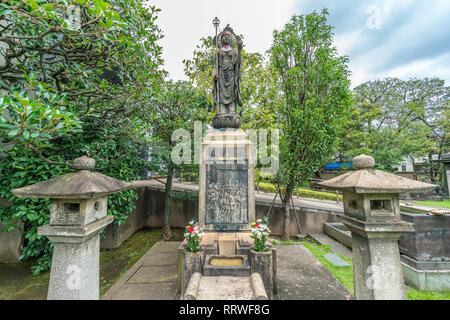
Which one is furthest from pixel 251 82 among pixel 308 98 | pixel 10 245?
pixel 10 245

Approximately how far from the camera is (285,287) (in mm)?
4348

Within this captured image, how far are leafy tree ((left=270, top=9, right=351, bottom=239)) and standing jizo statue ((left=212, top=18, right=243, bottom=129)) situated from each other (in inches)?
121

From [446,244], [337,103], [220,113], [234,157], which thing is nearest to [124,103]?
[220,113]

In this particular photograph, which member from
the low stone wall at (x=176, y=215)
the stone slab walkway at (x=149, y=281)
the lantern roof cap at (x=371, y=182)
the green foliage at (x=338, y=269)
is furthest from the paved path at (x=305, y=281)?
the low stone wall at (x=176, y=215)

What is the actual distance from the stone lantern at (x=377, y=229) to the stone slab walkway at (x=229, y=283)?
161 centimetres

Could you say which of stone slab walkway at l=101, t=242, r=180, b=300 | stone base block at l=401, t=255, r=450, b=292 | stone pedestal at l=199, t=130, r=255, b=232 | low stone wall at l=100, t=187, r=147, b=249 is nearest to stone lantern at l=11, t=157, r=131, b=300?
stone slab walkway at l=101, t=242, r=180, b=300

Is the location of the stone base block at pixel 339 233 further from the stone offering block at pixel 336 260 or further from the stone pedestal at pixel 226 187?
the stone pedestal at pixel 226 187

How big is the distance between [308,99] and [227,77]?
370cm

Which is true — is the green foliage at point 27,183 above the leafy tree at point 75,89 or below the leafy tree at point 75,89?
below

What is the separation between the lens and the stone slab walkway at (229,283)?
11.0 feet

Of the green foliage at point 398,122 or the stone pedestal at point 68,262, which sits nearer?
the stone pedestal at point 68,262

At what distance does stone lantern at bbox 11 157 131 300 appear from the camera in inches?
97.6

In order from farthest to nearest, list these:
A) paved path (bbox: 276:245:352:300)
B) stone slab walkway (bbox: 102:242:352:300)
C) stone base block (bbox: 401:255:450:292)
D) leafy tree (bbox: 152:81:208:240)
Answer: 1. leafy tree (bbox: 152:81:208:240)
2. stone base block (bbox: 401:255:450:292)
3. paved path (bbox: 276:245:352:300)
4. stone slab walkway (bbox: 102:242:352:300)

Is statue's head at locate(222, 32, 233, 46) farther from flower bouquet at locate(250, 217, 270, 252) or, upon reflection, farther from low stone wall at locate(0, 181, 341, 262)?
low stone wall at locate(0, 181, 341, 262)
